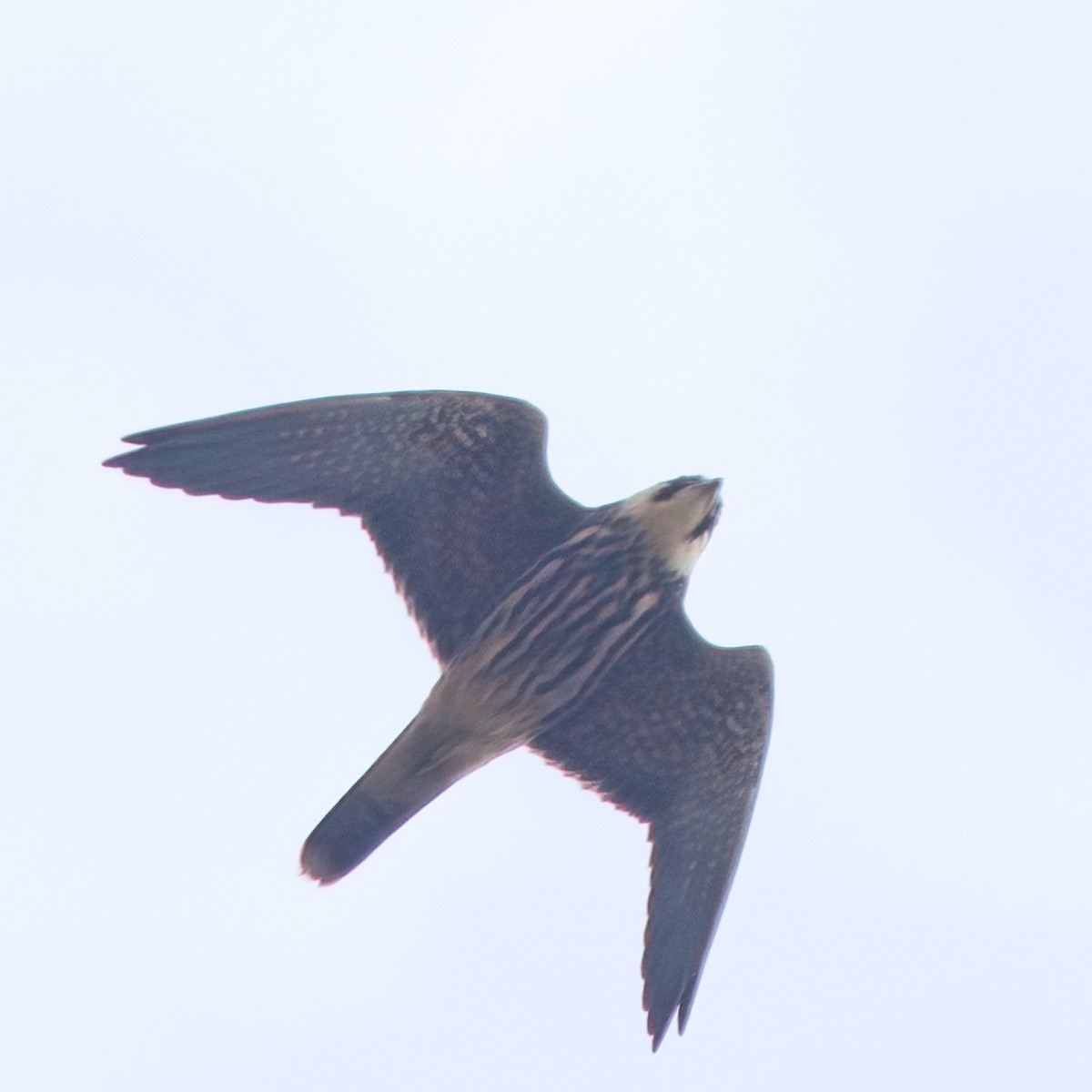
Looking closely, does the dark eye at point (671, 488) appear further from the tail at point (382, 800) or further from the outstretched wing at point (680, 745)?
the tail at point (382, 800)

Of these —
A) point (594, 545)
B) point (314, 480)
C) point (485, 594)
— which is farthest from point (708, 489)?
point (314, 480)

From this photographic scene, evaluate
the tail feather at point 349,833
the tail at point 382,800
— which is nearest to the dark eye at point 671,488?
the tail at point 382,800

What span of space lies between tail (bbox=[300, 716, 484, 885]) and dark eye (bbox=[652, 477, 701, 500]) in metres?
1.82

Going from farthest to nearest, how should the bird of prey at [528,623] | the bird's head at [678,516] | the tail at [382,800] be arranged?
the bird's head at [678,516]
the bird of prey at [528,623]
the tail at [382,800]

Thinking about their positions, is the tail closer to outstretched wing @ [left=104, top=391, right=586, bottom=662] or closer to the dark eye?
outstretched wing @ [left=104, top=391, right=586, bottom=662]

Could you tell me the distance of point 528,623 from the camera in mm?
9562

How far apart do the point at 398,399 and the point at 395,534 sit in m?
0.77

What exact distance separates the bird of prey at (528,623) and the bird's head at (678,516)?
0.01 metres

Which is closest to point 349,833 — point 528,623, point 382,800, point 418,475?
point 382,800

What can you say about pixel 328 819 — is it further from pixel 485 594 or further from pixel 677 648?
pixel 677 648

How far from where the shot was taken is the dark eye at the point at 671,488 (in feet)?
32.3

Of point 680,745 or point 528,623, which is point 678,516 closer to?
point 528,623

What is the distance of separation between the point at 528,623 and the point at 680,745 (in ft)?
4.34

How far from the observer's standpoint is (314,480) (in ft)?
31.1
